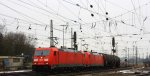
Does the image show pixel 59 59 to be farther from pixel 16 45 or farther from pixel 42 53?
pixel 16 45

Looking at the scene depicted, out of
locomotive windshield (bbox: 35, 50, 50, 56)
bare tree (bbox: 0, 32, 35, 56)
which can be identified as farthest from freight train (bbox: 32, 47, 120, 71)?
bare tree (bbox: 0, 32, 35, 56)

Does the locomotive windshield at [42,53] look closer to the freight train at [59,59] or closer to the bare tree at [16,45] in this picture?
the freight train at [59,59]

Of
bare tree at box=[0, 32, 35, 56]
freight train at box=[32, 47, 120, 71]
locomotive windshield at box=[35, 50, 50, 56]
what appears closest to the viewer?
freight train at box=[32, 47, 120, 71]

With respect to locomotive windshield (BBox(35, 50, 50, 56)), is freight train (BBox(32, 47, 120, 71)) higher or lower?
lower

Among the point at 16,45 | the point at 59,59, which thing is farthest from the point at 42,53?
the point at 16,45

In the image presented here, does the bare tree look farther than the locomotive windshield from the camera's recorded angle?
Yes

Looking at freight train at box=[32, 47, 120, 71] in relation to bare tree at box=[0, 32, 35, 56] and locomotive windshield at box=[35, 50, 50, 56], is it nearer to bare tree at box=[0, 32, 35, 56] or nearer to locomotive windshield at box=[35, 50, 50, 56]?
locomotive windshield at box=[35, 50, 50, 56]

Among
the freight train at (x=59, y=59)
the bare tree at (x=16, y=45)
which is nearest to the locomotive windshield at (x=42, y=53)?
the freight train at (x=59, y=59)

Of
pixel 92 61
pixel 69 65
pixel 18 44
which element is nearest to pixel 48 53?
pixel 69 65

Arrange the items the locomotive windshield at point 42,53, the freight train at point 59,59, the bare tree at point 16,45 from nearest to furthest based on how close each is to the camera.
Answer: the freight train at point 59,59 → the locomotive windshield at point 42,53 → the bare tree at point 16,45

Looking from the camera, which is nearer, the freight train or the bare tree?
the freight train

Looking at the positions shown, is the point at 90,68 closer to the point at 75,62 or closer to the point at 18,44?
the point at 75,62

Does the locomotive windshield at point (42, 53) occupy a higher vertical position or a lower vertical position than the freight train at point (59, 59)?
higher

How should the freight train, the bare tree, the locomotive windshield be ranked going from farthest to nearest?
the bare tree → the locomotive windshield → the freight train
